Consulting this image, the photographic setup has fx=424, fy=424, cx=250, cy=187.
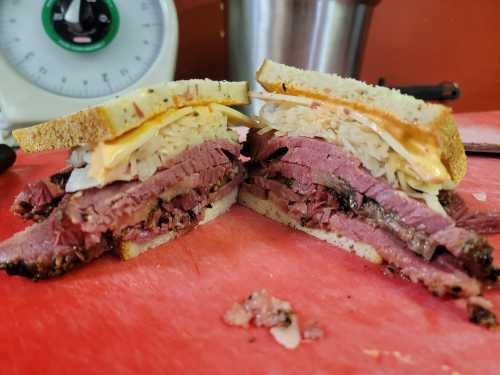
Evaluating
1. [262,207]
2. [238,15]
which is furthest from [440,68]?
[262,207]

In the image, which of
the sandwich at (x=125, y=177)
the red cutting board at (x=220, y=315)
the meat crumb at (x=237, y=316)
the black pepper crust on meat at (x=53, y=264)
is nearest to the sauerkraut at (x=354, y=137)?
the sandwich at (x=125, y=177)

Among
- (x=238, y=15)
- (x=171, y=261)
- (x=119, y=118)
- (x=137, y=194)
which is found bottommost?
(x=171, y=261)

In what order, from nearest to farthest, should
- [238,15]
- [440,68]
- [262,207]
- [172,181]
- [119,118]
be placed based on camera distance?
[119,118], [172,181], [262,207], [238,15], [440,68]

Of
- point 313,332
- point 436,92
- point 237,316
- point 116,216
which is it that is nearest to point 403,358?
point 313,332

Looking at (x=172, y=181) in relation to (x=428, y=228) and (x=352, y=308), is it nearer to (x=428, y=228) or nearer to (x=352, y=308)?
(x=352, y=308)

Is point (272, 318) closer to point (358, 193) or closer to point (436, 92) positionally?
point (358, 193)

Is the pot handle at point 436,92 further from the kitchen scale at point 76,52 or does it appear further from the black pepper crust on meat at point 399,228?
the kitchen scale at point 76,52

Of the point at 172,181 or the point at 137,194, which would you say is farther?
the point at 172,181
